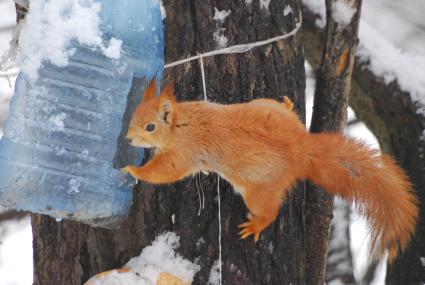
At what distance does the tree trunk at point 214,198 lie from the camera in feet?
7.11

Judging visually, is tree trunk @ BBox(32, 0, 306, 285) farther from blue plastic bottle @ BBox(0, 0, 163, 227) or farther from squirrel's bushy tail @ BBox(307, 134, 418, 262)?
squirrel's bushy tail @ BBox(307, 134, 418, 262)

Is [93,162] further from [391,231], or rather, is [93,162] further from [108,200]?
[391,231]

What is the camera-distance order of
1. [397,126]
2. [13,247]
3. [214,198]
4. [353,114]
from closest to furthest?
[214,198] → [397,126] → [353,114] → [13,247]

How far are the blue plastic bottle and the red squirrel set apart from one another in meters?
0.17

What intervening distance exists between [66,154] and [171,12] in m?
0.56

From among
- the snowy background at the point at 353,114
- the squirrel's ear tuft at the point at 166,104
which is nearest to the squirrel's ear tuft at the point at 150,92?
the squirrel's ear tuft at the point at 166,104

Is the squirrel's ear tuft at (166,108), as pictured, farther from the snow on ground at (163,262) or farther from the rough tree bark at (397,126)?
the rough tree bark at (397,126)

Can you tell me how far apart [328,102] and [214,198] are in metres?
0.59

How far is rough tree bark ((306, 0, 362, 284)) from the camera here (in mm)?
2375

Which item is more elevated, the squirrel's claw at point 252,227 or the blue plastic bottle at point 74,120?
the blue plastic bottle at point 74,120

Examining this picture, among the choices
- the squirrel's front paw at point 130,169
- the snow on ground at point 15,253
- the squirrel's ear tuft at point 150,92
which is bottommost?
the snow on ground at point 15,253

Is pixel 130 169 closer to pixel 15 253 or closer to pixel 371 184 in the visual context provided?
pixel 371 184

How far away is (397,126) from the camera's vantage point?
291 cm

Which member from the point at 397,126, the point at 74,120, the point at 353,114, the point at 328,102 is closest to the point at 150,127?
the point at 74,120
